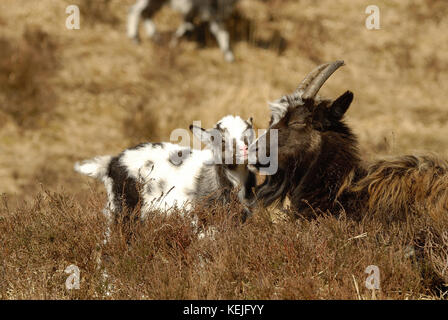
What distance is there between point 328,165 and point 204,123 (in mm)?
6163

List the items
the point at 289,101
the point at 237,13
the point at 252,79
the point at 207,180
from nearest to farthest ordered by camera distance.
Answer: the point at 289,101 → the point at 207,180 → the point at 252,79 → the point at 237,13

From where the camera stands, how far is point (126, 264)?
4.23 meters

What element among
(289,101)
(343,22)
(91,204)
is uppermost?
(343,22)

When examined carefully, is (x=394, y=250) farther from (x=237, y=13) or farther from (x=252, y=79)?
(x=237, y=13)

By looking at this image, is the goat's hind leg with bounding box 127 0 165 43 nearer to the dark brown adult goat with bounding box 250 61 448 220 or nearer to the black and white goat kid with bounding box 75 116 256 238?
the black and white goat kid with bounding box 75 116 256 238

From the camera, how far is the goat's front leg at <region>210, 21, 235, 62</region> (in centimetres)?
1505

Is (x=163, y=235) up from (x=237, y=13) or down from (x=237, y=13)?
down

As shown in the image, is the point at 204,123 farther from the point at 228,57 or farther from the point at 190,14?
the point at 190,14

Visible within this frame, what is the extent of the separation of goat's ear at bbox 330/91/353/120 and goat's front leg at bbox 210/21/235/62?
1040 centimetres

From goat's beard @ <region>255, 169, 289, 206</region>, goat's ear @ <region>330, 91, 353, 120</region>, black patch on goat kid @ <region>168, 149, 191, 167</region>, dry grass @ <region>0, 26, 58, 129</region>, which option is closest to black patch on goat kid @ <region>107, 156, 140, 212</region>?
black patch on goat kid @ <region>168, 149, 191, 167</region>

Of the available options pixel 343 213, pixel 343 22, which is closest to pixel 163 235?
pixel 343 213

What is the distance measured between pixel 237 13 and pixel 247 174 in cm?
1218

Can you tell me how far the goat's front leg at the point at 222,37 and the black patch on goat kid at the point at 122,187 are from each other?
9.89 metres

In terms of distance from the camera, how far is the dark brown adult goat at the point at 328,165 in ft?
15.6
